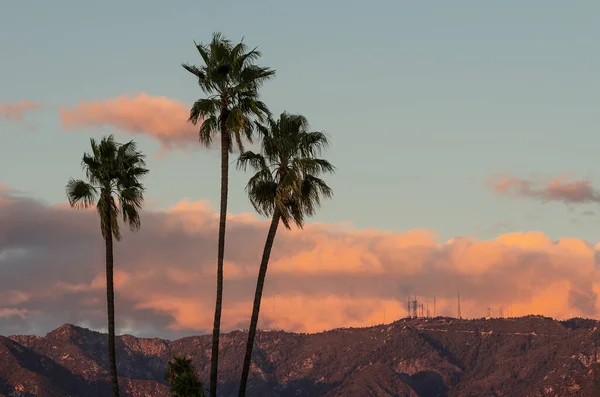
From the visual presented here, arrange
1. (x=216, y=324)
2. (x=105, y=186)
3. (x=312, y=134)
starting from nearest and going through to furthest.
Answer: (x=216, y=324) < (x=312, y=134) < (x=105, y=186)

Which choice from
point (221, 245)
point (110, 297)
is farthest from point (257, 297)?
point (110, 297)

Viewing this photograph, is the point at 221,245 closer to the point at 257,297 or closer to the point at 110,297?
the point at 257,297

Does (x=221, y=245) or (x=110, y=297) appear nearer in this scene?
(x=221, y=245)

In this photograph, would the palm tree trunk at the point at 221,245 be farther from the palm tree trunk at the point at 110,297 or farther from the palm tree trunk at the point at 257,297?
the palm tree trunk at the point at 110,297

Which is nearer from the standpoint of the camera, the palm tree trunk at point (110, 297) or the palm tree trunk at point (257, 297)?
the palm tree trunk at point (257, 297)

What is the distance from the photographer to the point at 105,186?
7475cm

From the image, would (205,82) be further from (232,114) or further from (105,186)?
(105,186)

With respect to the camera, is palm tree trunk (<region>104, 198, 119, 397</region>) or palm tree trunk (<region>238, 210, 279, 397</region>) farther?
palm tree trunk (<region>104, 198, 119, 397</region>)

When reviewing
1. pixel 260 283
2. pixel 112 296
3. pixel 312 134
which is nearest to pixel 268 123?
pixel 312 134

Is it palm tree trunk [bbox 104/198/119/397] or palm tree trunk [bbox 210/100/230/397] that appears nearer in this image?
palm tree trunk [bbox 210/100/230/397]

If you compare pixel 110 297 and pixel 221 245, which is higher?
pixel 221 245

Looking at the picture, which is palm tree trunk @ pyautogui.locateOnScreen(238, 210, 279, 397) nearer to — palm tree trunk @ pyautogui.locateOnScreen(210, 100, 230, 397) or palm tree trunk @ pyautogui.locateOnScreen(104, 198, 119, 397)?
palm tree trunk @ pyautogui.locateOnScreen(210, 100, 230, 397)

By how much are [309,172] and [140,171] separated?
12252mm

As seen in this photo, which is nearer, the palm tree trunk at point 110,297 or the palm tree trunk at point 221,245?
the palm tree trunk at point 221,245
